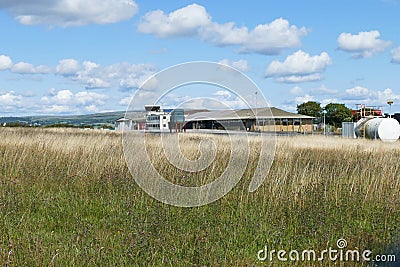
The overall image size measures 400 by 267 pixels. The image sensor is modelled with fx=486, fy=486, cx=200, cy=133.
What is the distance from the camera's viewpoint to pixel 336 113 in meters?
91.9

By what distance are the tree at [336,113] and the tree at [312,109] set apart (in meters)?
2.65

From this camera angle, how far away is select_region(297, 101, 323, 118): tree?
99.2 m

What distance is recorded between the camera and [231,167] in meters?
11.1

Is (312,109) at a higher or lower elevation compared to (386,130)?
higher

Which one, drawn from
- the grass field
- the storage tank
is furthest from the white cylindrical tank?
the grass field

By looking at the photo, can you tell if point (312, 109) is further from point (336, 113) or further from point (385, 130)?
point (385, 130)

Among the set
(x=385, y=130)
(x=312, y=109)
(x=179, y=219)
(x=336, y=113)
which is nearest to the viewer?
(x=179, y=219)

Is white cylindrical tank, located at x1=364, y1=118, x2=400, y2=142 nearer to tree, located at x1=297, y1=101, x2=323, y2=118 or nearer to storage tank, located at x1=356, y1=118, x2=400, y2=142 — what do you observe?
storage tank, located at x1=356, y1=118, x2=400, y2=142

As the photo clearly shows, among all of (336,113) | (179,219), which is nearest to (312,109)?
(336,113)

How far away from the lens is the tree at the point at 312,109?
99.2 metres

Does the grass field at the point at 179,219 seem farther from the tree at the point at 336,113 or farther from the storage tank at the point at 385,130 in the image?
the tree at the point at 336,113

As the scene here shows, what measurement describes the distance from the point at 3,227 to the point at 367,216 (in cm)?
503

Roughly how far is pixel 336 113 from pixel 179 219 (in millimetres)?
89086

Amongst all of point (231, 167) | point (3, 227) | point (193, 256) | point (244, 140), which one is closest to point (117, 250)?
point (193, 256)
